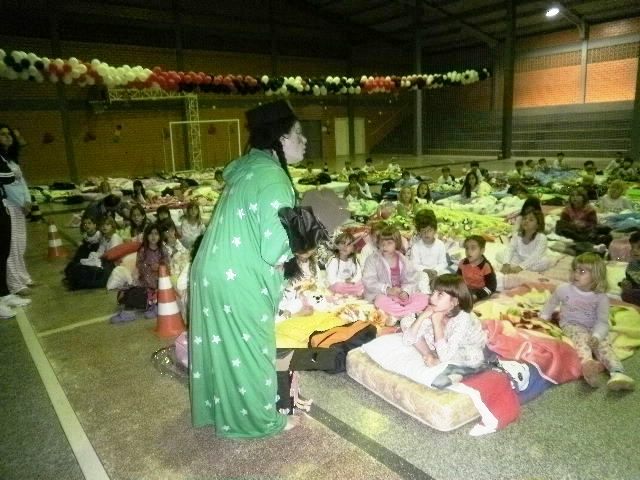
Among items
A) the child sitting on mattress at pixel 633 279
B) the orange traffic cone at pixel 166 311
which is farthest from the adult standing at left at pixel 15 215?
the child sitting on mattress at pixel 633 279

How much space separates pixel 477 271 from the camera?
4730mm

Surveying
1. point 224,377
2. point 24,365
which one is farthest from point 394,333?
point 24,365

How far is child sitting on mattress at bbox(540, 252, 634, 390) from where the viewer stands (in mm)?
3281

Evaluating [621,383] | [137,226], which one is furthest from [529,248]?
[137,226]

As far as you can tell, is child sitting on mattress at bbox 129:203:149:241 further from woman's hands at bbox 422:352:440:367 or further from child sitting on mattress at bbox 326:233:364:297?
woman's hands at bbox 422:352:440:367

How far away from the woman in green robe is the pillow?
3936 millimetres

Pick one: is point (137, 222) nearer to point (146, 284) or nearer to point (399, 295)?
point (146, 284)

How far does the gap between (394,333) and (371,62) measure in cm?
2448

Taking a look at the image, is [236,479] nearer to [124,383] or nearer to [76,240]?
[124,383]

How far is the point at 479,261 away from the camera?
477 cm

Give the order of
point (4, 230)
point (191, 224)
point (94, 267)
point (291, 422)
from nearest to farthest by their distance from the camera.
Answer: point (291, 422) < point (4, 230) < point (94, 267) < point (191, 224)

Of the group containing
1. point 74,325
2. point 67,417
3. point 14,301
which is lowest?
point 67,417

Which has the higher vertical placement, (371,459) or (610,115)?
(610,115)

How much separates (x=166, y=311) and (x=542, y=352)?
307cm
